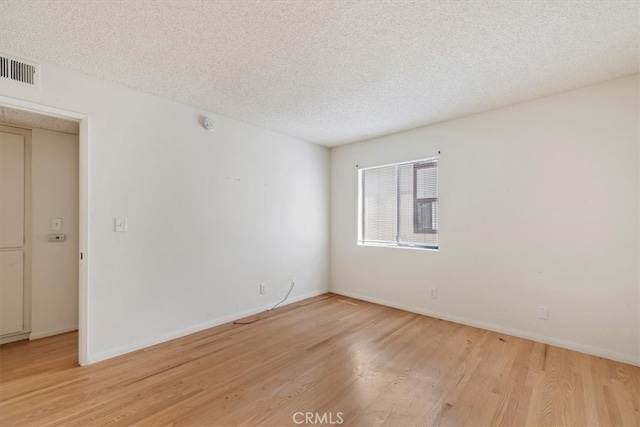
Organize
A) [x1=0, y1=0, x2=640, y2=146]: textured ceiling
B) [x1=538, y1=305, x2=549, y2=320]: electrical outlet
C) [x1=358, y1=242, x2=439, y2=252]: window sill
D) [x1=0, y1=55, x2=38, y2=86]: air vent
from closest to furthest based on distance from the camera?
[x1=0, y1=0, x2=640, y2=146]: textured ceiling < [x1=0, y1=55, x2=38, y2=86]: air vent < [x1=538, y1=305, x2=549, y2=320]: electrical outlet < [x1=358, y1=242, x2=439, y2=252]: window sill

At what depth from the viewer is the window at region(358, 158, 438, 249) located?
3.65m

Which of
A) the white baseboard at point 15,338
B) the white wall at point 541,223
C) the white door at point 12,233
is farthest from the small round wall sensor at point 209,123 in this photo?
the white baseboard at point 15,338

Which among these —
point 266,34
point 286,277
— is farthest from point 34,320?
point 266,34

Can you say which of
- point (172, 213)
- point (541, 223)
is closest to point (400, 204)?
point (541, 223)

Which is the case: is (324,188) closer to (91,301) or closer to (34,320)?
(91,301)

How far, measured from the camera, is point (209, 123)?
313 centimetres

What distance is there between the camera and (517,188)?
293 centimetres

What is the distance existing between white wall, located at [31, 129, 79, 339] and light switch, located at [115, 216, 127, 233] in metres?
1.15

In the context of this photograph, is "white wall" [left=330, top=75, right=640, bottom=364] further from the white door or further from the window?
the white door

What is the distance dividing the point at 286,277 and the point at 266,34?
306 cm

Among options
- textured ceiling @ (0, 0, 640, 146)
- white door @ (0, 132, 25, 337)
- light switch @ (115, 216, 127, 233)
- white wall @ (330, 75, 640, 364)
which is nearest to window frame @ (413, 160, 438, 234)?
white wall @ (330, 75, 640, 364)

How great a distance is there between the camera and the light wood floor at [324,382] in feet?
5.72

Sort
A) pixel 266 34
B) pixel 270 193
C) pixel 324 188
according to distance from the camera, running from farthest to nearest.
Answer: pixel 324 188, pixel 270 193, pixel 266 34

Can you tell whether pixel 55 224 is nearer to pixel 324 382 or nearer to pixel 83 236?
pixel 83 236
